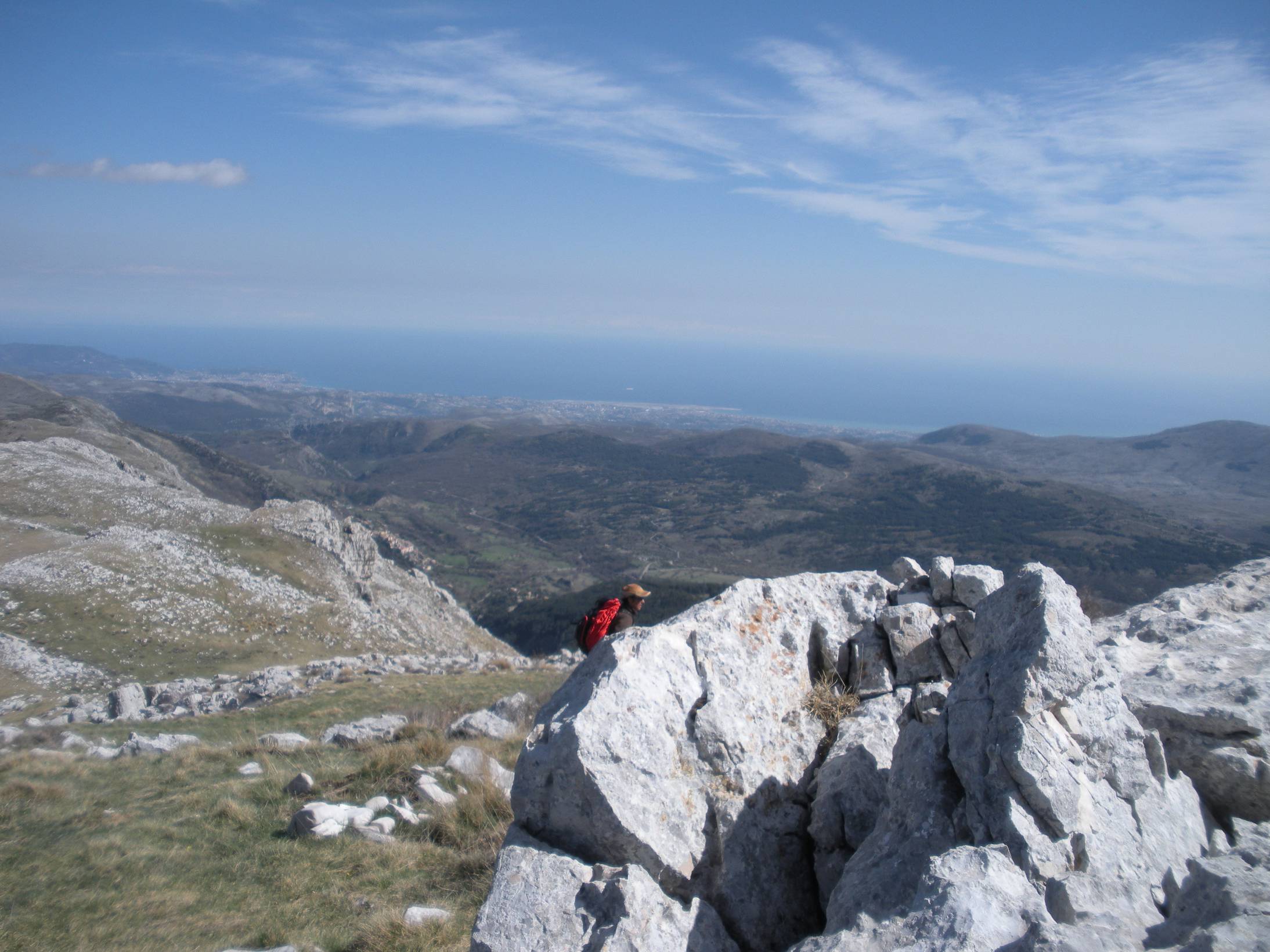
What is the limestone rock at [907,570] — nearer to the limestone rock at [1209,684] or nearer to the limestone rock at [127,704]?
the limestone rock at [1209,684]

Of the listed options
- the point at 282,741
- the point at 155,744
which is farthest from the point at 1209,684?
the point at 155,744

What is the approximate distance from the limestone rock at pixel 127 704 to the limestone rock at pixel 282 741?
29.7 ft

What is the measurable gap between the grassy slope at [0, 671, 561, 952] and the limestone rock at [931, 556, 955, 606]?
6.63 m

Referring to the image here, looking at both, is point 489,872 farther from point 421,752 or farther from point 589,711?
point 421,752

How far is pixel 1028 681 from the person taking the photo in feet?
16.8

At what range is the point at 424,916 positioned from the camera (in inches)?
279

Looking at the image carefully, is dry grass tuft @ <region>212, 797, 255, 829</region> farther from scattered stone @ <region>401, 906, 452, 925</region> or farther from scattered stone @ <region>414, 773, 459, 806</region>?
scattered stone @ <region>401, 906, 452, 925</region>

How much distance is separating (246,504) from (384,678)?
11408cm

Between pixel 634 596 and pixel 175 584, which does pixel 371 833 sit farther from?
pixel 175 584

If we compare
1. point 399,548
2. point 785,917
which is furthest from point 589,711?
point 399,548

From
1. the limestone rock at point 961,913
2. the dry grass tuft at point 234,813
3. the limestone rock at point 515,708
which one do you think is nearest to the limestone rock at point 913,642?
the limestone rock at point 961,913

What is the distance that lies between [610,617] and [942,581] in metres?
4.36

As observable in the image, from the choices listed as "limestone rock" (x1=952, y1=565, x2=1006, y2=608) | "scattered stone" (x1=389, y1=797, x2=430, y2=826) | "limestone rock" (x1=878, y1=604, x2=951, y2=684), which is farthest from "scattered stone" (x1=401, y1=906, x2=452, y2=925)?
"limestone rock" (x1=952, y1=565, x2=1006, y2=608)

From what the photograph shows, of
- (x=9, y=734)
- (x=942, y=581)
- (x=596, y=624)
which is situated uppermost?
(x=942, y=581)
